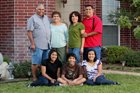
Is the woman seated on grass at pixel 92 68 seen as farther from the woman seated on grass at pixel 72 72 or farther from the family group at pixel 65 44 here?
the woman seated on grass at pixel 72 72

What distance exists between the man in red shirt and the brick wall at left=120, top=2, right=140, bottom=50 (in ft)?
17.7

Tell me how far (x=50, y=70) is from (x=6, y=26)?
3484 millimetres

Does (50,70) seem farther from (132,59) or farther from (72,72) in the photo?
(132,59)

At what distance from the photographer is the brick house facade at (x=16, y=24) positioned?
6953 mm

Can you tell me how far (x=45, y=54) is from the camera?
18.1 feet

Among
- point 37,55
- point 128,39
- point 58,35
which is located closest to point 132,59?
point 128,39

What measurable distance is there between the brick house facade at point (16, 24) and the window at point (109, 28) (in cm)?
47

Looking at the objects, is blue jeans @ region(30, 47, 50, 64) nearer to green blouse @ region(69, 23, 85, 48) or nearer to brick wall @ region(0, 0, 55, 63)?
green blouse @ region(69, 23, 85, 48)

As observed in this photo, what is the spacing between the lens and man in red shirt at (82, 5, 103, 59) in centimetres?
530

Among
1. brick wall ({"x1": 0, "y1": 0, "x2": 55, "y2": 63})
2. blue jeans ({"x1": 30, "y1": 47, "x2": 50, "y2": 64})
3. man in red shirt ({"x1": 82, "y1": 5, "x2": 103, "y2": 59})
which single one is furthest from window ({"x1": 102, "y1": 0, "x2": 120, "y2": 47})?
blue jeans ({"x1": 30, "y1": 47, "x2": 50, "y2": 64})

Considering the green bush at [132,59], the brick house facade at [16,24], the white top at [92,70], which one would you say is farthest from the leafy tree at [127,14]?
the white top at [92,70]

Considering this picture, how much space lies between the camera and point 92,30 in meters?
5.38

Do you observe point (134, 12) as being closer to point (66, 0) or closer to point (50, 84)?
point (66, 0)

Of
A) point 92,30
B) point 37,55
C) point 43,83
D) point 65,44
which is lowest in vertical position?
point 43,83
